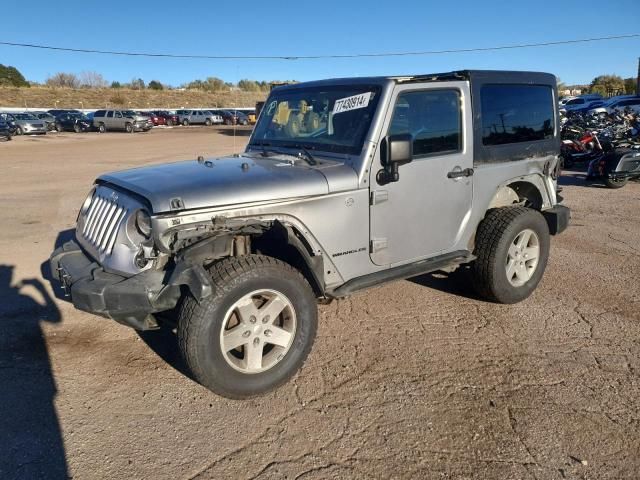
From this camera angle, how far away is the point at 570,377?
3.54 metres

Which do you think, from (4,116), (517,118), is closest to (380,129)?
(517,118)

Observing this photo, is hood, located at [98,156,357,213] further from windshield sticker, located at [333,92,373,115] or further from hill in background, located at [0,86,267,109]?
hill in background, located at [0,86,267,109]

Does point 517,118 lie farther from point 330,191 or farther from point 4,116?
point 4,116

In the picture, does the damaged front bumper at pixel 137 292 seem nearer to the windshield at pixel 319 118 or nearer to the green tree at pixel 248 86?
the windshield at pixel 319 118

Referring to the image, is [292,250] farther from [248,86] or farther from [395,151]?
[248,86]

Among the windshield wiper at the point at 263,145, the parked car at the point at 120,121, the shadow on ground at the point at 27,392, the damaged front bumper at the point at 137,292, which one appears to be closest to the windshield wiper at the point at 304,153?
the windshield wiper at the point at 263,145

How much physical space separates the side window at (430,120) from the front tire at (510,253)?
842 mm

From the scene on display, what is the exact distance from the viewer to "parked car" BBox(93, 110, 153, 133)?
129ft

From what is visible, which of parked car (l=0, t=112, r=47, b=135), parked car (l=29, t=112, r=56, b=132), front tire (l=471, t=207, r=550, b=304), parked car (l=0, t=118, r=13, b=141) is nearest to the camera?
front tire (l=471, t=207, r=550, b=304)

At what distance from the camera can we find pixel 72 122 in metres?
39.7

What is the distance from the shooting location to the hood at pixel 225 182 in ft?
10.2

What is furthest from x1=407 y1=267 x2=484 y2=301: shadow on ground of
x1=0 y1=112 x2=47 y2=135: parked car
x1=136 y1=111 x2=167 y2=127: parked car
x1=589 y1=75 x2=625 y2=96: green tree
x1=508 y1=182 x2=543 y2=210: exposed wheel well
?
x1=589 y1=75 x2=625 y2=96: green tree

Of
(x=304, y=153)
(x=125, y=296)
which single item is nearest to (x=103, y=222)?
(x=125, y=296)

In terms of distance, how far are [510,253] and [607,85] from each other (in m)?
68.6
